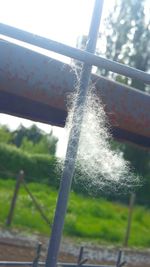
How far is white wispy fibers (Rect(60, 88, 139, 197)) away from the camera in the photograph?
5.38ft

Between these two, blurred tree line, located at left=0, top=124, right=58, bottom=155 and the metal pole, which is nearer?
the metal pole

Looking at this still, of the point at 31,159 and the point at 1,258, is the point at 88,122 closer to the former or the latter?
the point at 1,258

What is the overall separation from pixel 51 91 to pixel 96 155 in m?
0.30

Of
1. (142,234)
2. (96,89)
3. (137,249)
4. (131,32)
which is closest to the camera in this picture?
(96,89)

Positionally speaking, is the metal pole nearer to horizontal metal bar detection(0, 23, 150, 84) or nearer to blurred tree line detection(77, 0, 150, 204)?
horizontal metal bar detection(0, 23, 150, 84)

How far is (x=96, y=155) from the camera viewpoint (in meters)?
1.70

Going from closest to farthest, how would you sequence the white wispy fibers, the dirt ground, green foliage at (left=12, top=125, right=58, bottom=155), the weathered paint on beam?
the weathered paint on beam < the white wispy fibers < the dirt ground < green foliage at (left=12, top=125, right=58, bottom=155)

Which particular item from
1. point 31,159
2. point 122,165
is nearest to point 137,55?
point 31,159

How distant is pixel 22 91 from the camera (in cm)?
146

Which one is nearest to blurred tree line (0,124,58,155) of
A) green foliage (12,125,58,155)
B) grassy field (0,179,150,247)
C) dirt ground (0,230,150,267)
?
green foliage (12,125,58,155)

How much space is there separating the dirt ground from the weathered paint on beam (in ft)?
17.6

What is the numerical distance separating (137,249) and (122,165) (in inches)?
360

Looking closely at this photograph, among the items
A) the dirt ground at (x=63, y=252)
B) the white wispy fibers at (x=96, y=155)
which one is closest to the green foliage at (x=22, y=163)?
the dirt ground at (x=63, y=252)

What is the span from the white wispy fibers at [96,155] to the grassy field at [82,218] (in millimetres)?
8127
